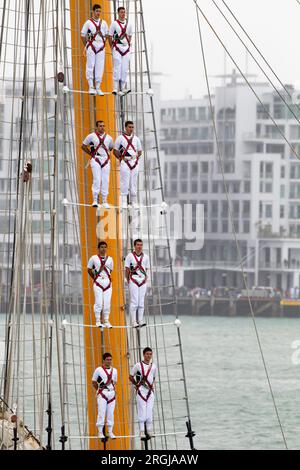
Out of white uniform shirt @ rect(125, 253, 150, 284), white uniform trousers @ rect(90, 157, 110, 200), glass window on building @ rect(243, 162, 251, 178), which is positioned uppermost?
glass window on building @ rect(243, 162, 251, 178)

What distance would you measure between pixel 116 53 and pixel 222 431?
22.0m

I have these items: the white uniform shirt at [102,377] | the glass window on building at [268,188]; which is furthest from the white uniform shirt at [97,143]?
the glass window on building at [268,188]

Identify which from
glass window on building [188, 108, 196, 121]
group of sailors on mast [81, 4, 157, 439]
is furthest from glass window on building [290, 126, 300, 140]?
group of sailors on mast [81, 4, 157, 439]

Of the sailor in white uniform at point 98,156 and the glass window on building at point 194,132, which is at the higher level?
the glass window on building at point 194,132

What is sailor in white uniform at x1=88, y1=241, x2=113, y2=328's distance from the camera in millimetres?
12016

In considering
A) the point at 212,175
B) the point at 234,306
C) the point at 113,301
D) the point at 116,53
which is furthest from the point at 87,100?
the point at 212,175

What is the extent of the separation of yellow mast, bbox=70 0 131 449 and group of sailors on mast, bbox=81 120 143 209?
0.41 ft

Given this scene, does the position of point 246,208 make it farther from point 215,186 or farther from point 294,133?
point 294,133

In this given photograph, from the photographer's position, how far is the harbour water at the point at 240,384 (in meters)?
33.5

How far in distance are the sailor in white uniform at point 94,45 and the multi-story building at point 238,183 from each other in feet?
249

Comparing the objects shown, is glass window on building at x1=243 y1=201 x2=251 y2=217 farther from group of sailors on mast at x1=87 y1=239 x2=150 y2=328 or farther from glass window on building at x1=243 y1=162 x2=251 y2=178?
group of sailors on mast at x1=87 y1=239 x2=150 y2=328

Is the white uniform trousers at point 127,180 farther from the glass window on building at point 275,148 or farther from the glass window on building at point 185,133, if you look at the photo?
the glass window on building at point 185,133

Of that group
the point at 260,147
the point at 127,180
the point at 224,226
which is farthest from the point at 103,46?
the point at 260,147
